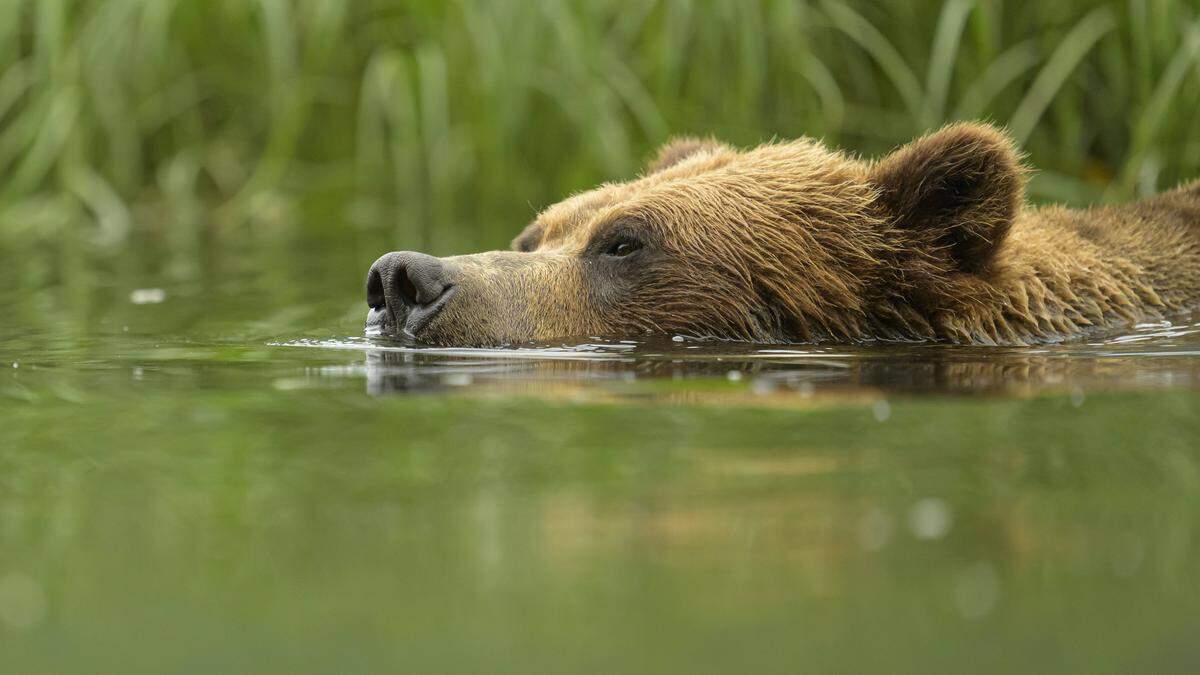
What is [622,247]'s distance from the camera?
5523 mm

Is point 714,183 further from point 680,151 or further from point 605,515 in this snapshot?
point 605,515

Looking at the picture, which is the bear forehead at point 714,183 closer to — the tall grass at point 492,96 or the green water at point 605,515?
the green water at point 605,515

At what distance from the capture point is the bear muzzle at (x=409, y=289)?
16.2 ft

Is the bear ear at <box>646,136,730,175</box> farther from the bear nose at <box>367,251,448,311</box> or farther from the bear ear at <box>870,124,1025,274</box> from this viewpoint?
the bear nose at <box>367,251,448,311</box>

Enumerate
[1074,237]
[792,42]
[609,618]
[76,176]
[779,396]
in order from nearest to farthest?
[609,618]
[779,396]
[1074,237]
[792,42]
[76,176]

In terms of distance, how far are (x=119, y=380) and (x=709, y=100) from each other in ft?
20.2

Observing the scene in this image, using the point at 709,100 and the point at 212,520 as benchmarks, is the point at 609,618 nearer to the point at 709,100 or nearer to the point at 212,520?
the point at 212,520

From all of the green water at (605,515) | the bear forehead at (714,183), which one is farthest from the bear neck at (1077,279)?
the bear forehead at (714,183)

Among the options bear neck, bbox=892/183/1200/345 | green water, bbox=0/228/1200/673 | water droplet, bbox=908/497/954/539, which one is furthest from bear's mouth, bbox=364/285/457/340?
water droplet, bbox=908/497/954/539

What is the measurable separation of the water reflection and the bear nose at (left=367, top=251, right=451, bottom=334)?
4.1 inches

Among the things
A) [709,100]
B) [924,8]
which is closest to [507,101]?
[709,100]

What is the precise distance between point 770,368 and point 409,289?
1263mm

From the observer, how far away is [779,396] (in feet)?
13.0

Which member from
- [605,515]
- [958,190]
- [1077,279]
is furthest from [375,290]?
[605,515]
